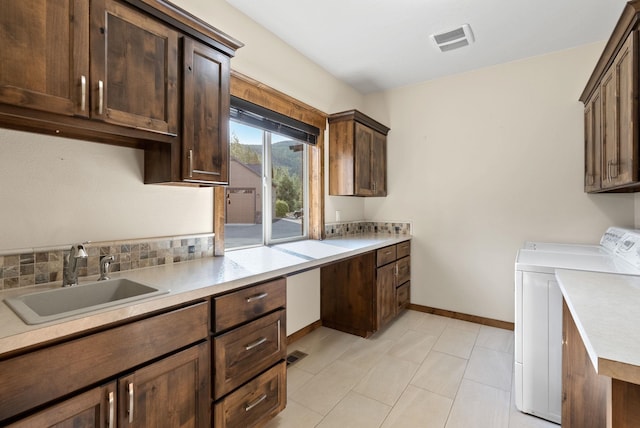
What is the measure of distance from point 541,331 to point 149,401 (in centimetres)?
205

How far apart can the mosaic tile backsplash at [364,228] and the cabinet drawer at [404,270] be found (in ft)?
1.19

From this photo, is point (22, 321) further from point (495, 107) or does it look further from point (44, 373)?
point (495, 107)

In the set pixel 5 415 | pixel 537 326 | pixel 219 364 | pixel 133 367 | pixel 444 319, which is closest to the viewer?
pixel 5 415

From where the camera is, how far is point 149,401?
115 centimetres

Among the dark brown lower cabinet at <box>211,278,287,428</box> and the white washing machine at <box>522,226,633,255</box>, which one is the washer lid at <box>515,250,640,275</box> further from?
the dark brown lower cabinet at <box>211,278,287,428</box>

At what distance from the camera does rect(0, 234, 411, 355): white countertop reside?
2.94 ft

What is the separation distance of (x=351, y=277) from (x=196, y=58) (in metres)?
2.18

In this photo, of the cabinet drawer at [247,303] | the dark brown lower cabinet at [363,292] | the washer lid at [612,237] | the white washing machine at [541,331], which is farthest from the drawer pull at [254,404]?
the washer lid at [612,237]

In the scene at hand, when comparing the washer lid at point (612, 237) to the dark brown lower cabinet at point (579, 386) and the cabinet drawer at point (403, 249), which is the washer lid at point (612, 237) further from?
the cabinet drawer at point (403, 249)

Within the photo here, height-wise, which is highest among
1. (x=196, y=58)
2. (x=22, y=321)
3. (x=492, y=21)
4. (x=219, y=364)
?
(x=492, y=21)

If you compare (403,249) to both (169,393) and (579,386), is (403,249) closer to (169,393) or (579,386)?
(579,386)

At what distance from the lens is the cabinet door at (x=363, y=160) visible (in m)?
3.15

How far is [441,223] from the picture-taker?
344 cm

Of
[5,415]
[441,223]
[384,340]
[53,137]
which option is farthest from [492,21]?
[5,415]
